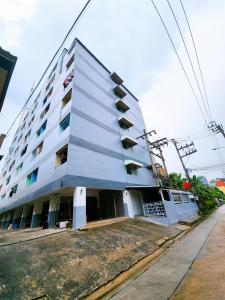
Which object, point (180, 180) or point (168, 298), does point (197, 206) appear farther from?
point (168, 298)

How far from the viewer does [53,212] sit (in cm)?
1118

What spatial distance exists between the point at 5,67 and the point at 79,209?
793 centimetres

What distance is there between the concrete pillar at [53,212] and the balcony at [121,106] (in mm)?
12890

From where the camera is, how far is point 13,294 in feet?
11.2

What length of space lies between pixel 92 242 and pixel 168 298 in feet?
14.3

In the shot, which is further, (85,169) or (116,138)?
(116,138)

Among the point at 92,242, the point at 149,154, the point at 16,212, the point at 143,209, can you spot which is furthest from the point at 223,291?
the point at 16,212

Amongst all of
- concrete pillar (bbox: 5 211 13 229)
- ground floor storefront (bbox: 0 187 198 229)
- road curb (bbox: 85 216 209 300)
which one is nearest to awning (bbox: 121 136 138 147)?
ground floor storefront (bbox: 0 187 198 229)

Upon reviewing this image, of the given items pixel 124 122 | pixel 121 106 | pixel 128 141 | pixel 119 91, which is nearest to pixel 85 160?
pixel 128 141

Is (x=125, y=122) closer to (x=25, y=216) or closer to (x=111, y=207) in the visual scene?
(x=111, y=207)

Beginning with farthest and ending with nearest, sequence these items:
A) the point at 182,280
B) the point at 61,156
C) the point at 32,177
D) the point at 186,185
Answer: the point at 186,185 → the point at 32,177 → the point at 61,156 → the point at 182,280

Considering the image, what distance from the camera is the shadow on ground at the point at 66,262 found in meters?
3.71

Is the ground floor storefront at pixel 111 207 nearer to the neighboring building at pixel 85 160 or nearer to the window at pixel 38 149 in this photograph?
the neighboring building at pixel 85 160

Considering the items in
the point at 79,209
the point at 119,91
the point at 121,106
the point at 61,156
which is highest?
the point at 119,91
